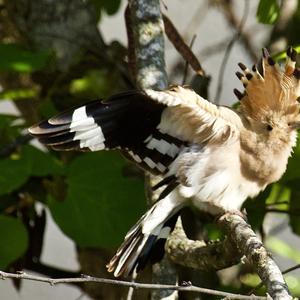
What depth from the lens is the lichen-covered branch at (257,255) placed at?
109cm

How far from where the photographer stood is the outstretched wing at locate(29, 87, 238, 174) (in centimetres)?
146

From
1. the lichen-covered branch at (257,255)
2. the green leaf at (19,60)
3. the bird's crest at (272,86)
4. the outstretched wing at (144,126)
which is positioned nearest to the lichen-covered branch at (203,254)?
the lichen-covered branch at (257,255)

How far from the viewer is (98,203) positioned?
6.31 ft

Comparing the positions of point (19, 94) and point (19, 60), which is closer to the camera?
point (19, 60)

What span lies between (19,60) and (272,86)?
60 cm

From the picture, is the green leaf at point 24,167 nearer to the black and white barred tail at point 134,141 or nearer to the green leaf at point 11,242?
the green leaf at point 11,242

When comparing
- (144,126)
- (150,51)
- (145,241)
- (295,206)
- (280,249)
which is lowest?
(280,249)

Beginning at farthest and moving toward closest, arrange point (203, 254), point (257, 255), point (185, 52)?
point (185, 52) → point (203, 254) → point (257, 255)

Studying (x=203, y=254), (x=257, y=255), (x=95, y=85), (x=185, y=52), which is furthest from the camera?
(x=95, y=85)

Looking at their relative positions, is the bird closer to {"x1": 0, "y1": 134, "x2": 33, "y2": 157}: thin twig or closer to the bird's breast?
the bird's breast

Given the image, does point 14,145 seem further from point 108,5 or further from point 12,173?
point 108,5

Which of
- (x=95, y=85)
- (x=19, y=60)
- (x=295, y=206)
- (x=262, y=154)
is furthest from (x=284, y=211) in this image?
(x=19, y=60)

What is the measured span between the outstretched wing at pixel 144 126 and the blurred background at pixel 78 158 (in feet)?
0.90

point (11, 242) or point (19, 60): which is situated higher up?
point (19, 60)
